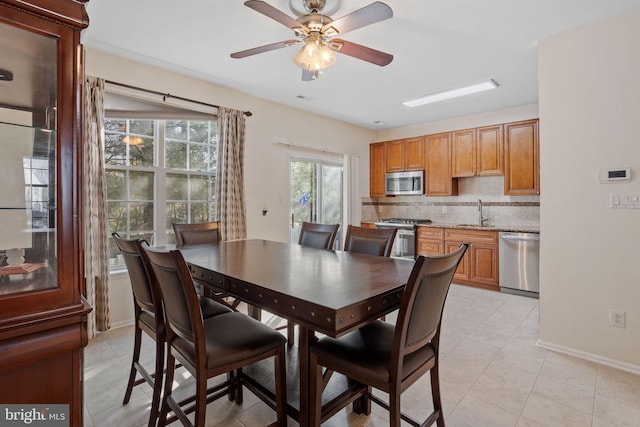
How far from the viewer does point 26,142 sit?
1.01 metres

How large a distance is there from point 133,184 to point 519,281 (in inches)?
181

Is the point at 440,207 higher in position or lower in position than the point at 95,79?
lower

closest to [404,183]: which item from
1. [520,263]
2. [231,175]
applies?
[520,263]

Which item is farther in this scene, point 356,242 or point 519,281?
point 519,281

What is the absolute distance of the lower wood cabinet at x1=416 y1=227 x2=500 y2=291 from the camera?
4.39m

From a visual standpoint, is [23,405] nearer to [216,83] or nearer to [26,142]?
[26,142]

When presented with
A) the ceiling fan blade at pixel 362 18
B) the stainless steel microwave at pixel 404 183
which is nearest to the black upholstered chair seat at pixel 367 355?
the ceiling fan blade at pixel 362 18

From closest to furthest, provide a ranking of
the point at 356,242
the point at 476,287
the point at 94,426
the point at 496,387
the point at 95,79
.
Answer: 1. the point at 94,426
2. the point at 496,387
3. the point at 356,242
4. the point at 95,79
5. the point at 476,287

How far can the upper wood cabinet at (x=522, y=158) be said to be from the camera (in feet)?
14.1

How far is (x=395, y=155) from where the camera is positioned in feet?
18.9

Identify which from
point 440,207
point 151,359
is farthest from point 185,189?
point 440,207

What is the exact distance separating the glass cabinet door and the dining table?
2.50ft

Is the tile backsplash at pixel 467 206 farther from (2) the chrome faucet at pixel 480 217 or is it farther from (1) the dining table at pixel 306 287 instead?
(1) the dining table at pixel 306 287

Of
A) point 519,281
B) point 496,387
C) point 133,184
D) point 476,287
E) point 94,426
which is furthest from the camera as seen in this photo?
point 476,287
